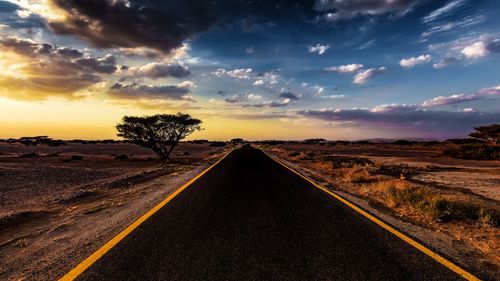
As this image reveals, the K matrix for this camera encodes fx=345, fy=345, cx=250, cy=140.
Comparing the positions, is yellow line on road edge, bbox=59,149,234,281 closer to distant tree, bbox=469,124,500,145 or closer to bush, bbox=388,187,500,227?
bush, bbox=388,187,500,227

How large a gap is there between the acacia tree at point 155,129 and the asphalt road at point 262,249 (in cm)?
2792

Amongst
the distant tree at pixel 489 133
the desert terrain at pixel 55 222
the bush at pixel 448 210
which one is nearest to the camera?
the desert terrain at pixel 55 222

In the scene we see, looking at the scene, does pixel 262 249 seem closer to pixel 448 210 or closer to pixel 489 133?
pixel 448 210

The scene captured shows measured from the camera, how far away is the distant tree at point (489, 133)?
4953cm

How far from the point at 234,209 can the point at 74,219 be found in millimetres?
3731

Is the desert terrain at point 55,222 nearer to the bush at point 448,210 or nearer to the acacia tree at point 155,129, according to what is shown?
the bush at point 448,210

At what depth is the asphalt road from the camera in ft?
14.1

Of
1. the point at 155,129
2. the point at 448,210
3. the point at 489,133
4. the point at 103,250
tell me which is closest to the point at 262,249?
the point at 103,250

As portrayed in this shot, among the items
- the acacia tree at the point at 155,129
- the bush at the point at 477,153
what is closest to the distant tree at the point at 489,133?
the bush at the point at 477,153

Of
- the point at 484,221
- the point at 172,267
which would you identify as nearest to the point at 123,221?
the point at 172,267

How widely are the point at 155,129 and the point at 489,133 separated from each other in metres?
47.1

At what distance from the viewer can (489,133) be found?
50344mm

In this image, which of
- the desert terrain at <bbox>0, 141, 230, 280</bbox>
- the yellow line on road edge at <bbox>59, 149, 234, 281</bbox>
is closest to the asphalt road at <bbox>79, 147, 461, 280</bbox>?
the yellow line on road edge at <bbox>59, 149, 234, 281</bbox>

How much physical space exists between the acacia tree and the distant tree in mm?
43222
